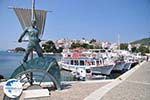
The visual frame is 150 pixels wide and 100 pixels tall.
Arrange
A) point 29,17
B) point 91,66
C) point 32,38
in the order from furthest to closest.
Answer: point 91,66 < point 29,17 < point 32,38

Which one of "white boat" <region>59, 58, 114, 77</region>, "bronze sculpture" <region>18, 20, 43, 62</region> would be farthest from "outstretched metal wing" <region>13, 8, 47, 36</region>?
"white boat" <region>59, 58, 114, 77</region>

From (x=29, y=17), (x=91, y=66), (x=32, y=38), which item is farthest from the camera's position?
(x=91, y=66)

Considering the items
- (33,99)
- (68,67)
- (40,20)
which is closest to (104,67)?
(68,67)

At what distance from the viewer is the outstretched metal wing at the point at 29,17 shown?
12578 mm

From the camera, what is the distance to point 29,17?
502 inches

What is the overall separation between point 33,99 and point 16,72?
187 centimetres

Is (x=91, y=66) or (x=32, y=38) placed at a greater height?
(x=32, y=38)

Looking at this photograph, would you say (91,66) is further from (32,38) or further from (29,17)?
(32,38)

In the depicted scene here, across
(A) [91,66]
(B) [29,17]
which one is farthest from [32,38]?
(A) [91,66]

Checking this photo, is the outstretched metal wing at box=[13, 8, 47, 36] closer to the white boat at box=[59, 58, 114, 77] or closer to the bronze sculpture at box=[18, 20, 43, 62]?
the bronze sculpture at box=[18, 20, 43, 62]

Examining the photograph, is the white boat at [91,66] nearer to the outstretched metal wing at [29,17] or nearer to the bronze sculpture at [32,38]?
the outstretched metal wing at [29,17]

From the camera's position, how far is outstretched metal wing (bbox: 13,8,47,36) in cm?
1258

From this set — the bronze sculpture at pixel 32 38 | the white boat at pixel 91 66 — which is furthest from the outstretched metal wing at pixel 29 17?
the white boat at pixel 91 66

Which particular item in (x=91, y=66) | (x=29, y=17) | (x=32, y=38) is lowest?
(x=91, y=66)
